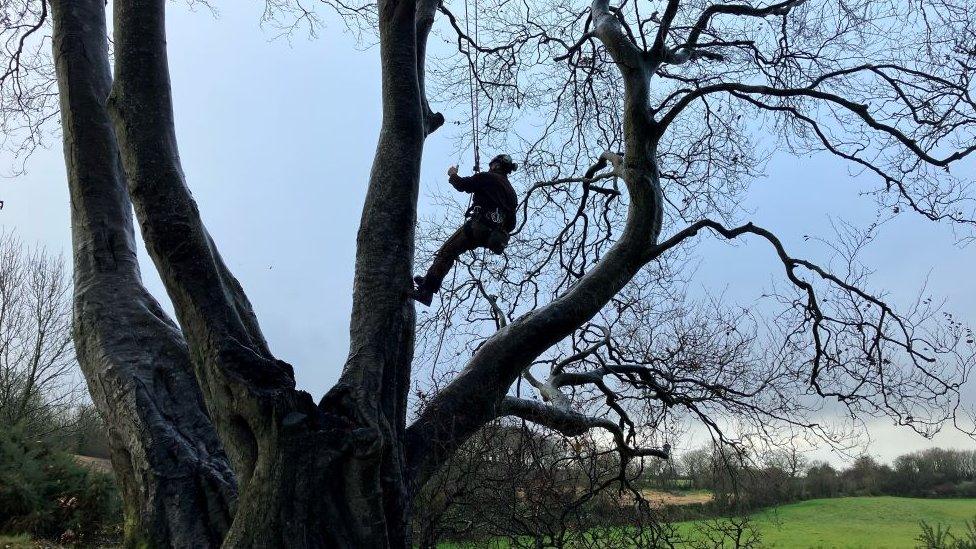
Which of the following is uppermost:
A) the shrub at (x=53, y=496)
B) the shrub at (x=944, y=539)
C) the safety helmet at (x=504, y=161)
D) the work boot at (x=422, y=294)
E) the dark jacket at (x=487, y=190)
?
the safety helmet at (x=504, y=161)

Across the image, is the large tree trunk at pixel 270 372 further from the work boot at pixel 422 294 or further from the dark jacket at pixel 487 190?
the dark jacket at pixel 487 190

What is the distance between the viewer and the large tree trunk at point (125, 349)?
406cm

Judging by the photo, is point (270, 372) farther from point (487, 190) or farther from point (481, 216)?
point (487, 190)

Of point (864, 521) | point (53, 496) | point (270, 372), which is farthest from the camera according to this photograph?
point (864, 521)

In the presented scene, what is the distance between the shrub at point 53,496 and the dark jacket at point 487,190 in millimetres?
8528

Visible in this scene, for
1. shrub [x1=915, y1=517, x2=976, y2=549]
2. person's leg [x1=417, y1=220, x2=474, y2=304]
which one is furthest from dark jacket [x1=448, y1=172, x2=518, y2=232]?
shrub [x1=915, y1=517, x2=976, y2=549]

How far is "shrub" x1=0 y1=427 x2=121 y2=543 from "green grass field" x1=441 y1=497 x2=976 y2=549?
10938 millimetres

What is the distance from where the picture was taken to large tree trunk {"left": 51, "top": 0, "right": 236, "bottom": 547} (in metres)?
4.06

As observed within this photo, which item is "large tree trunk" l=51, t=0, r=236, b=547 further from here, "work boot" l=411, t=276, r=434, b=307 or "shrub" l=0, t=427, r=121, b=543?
"shrub" l=0, t=427, r=121, b=543

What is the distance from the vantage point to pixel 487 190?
5.82m

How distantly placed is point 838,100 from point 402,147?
4.24m

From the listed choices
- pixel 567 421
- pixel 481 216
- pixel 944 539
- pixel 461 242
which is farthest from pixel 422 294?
pixel 944 539

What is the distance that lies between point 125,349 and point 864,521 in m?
15.1

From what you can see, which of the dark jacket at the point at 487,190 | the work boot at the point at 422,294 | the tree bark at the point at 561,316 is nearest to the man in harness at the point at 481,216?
the dark jacket at the point at 487,190
